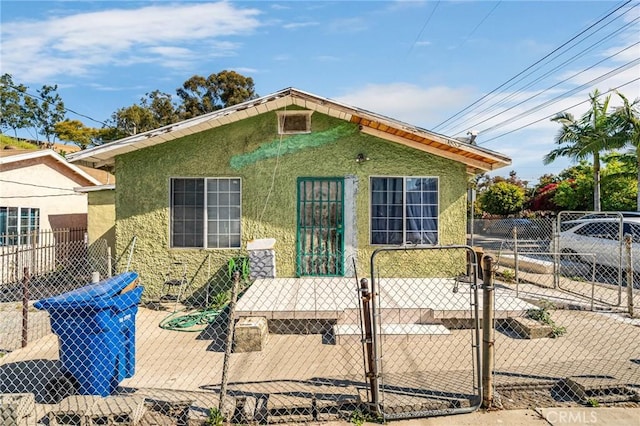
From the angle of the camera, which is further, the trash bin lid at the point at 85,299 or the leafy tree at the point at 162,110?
the leafy tree at the point at 162,110

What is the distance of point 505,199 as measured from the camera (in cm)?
3161

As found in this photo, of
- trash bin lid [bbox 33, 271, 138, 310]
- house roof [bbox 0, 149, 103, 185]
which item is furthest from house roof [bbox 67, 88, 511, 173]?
trash bin lid [bbox 33, 271, 138, 310]

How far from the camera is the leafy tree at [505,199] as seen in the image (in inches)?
1243

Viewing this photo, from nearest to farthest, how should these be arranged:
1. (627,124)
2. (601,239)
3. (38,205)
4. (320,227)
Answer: (320,227)
(601,239)
(38,205)
(627,124)

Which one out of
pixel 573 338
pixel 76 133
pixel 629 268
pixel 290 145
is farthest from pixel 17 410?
pixel 76 133

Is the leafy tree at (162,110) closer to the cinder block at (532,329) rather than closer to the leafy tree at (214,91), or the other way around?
the leafy tree at (214,91)

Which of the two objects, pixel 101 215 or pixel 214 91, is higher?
pixel 214 91

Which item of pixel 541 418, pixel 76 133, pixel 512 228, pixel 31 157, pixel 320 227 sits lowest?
pixel 541 418

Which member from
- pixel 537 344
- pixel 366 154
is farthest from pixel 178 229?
pixel 537 344

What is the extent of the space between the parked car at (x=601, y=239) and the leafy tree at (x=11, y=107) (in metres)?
54.9

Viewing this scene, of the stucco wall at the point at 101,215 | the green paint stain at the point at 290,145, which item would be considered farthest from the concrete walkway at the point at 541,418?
the stucco wall at the point at 101,215

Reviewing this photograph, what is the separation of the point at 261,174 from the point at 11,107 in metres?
55.5

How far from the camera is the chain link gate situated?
401 centimetres

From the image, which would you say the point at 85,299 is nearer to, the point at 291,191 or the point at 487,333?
the point at 487,333
